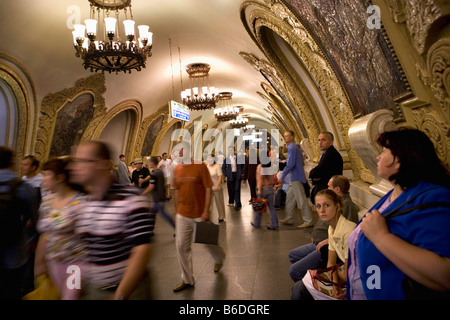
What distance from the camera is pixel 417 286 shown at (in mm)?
1251

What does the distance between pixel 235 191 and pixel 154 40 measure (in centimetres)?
499

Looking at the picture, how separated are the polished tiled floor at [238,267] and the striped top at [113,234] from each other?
36 centimetres

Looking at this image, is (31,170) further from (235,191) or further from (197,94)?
(197,94)

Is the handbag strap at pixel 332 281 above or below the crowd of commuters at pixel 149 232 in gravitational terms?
below

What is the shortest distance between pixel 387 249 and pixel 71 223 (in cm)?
169

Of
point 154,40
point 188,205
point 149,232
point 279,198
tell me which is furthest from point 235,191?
point 149,232

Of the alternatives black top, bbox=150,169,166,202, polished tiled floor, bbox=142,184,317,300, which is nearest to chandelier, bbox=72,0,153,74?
black top, bbox=150,169,166,202

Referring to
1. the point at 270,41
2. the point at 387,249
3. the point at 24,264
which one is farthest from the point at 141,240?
the point at 270,41

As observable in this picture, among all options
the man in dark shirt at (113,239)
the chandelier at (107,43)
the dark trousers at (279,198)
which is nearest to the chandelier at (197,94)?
the dark trousers at (279,198)

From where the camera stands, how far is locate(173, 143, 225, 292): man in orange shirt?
148 inches

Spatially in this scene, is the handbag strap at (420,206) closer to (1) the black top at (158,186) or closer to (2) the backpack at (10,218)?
(2) the backpack at (10,218)

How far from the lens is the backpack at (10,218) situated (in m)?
2.41
